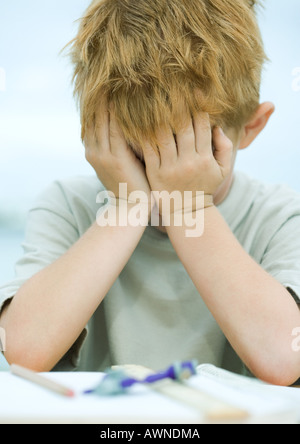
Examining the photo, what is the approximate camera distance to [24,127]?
4.14 ft

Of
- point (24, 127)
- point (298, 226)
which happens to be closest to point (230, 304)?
point (298, 226)

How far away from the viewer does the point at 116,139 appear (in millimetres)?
708

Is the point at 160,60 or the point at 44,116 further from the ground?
the point at 160,60

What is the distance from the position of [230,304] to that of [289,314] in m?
0.07

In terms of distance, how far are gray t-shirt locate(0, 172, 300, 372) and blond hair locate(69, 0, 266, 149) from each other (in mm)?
194

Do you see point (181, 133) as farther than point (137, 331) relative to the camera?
No

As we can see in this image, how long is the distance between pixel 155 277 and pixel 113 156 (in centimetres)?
24

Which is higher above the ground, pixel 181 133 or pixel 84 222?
pixel 181 133

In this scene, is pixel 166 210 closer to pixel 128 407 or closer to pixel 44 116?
pixel 128 407

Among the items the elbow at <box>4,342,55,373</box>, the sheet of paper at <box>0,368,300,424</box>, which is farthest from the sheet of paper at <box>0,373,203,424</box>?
the elbow at <box>4,342,55,373</box>

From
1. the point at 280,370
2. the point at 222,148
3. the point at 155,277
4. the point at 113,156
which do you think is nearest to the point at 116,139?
the point at 113,156

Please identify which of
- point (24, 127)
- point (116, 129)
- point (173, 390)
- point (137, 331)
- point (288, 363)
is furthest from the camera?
point (24, 127)

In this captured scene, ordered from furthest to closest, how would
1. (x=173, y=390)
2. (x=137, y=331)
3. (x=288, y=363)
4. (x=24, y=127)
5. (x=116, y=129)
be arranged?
(x=24, y=127) < (x=137, y=331) < (x=116, y=129) < (x=288, y=363) < (x=173, y=390)

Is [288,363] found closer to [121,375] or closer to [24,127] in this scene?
[121,375]
